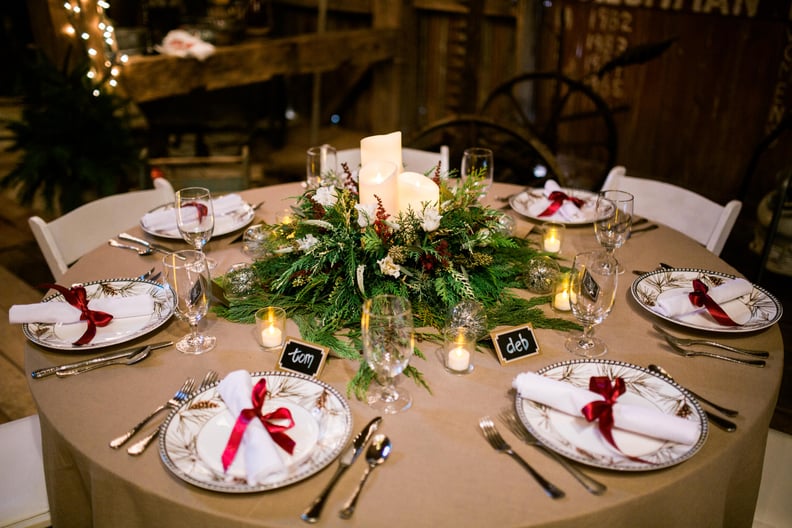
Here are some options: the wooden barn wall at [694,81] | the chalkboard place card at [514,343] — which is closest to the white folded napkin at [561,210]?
the chalkboard place card at [514,343]

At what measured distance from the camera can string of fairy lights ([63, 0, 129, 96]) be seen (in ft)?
10.0

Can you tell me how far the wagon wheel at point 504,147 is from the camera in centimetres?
301

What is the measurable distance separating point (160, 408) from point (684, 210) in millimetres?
1647

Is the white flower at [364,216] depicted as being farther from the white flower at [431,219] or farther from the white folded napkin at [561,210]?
the white folded napkin at [561,210]

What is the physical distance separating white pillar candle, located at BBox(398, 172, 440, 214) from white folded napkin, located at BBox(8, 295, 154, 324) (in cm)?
58

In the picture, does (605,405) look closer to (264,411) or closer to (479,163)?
(264,411)

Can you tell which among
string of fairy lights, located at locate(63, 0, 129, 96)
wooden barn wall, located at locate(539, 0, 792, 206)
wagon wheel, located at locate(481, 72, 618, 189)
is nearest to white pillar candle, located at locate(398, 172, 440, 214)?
string of fairy lights, located at locate(63, 0, 129, 96)

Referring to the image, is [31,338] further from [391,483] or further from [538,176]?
[538,176]

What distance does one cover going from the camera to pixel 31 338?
1351mm

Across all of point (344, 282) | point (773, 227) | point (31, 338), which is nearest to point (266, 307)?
point (344, 282)

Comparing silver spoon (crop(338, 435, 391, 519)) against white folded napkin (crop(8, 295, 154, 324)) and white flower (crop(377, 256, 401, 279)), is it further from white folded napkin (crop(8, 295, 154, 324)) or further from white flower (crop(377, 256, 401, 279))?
white folded napkin (crop(8, 295, 154, 324))

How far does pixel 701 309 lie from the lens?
4.78 ft

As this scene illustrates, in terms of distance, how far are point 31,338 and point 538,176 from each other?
242 cm

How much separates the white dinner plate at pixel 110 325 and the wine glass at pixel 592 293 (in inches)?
30.3
